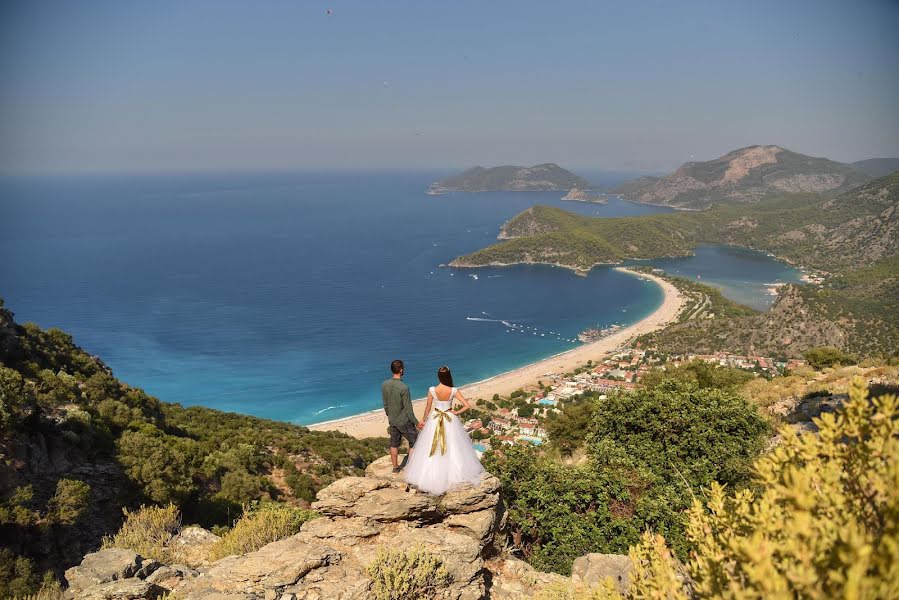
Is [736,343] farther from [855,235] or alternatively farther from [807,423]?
[855,235]

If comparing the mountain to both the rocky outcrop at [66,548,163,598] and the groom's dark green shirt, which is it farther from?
the rocky outcrop at [66,548,163,598]

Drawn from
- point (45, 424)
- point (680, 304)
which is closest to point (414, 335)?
point (680, 304)

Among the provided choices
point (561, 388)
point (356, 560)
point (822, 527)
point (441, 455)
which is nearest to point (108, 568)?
point (356, 560)

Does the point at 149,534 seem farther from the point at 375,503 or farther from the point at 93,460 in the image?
the point at 93,460

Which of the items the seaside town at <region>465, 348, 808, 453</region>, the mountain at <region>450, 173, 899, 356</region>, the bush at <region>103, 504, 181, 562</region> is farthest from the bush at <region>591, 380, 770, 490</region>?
the mountain at <region>450, 173, 899, 356</region>

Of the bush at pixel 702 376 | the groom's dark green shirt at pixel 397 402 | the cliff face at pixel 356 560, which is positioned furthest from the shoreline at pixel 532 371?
the cliff face at pixel 356 560

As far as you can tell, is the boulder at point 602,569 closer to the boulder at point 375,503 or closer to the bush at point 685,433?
the boulder at point 375,503
